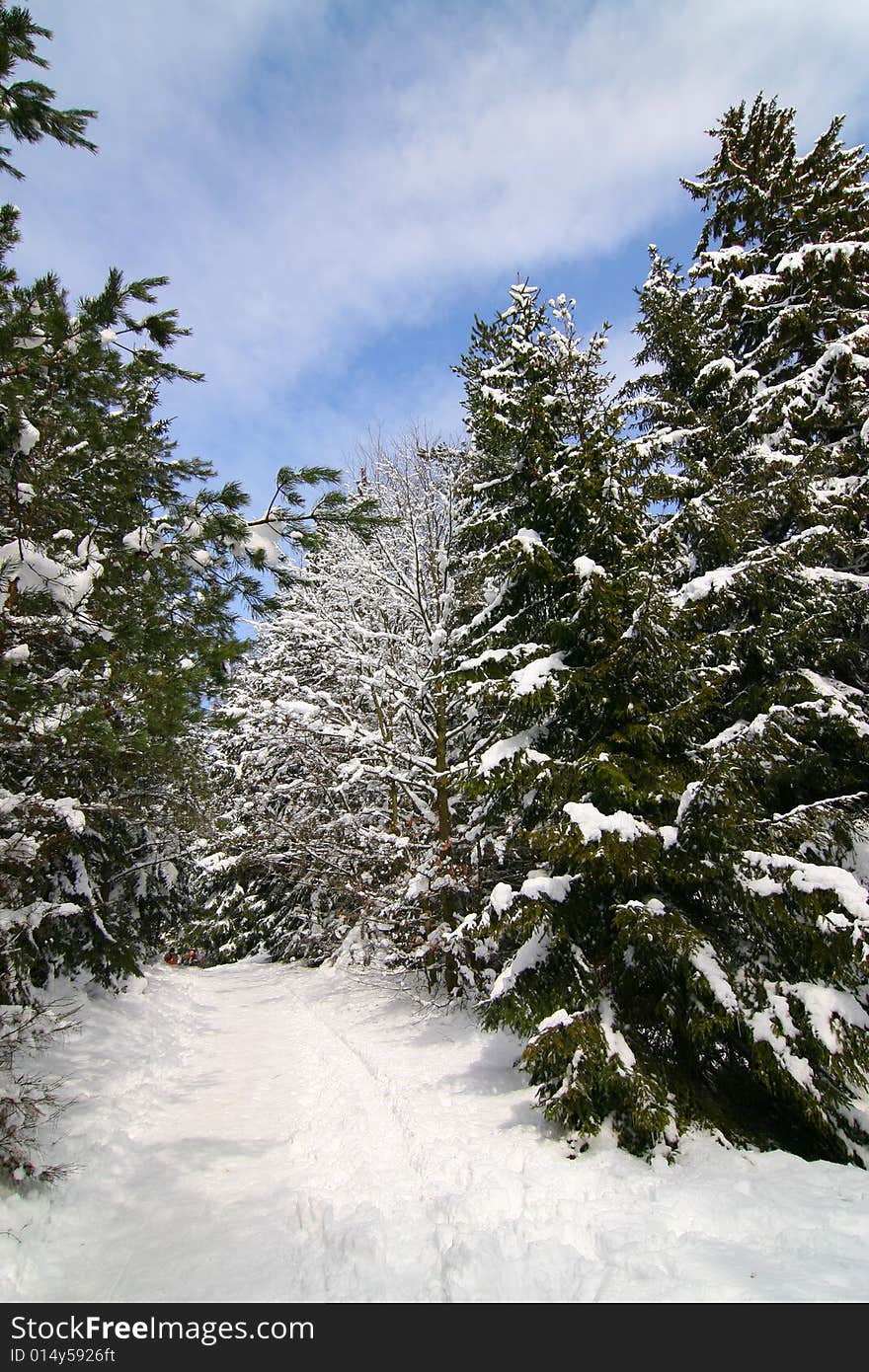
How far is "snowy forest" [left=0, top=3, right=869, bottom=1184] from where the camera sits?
4664mm

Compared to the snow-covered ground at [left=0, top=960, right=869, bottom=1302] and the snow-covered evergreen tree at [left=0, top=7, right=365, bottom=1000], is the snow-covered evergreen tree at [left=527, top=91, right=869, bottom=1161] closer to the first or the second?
the snow-covered ground at [left=0, top=960, right=869, bottom=1302]

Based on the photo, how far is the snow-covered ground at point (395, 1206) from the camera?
3.35 metres

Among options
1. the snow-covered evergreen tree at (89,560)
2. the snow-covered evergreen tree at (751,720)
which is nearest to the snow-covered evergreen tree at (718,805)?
the snow-covered evergreen tree at (751,720)

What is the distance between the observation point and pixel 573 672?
608 centimetres

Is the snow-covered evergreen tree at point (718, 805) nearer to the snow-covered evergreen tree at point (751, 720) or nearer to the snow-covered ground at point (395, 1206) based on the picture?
the snow-covered evergreen tree at point (751, 720)

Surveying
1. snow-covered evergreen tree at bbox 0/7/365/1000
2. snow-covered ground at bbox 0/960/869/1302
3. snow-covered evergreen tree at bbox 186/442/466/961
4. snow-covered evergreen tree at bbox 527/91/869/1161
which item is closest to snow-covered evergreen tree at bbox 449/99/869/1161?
snow-covered evergreen tree at bbox 527/91/869/1161

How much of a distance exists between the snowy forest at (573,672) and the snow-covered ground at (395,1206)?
462 mm

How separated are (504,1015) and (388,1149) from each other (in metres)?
1.50

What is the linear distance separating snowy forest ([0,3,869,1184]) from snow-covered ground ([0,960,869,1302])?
0.46 metres

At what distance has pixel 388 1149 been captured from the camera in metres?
5.29

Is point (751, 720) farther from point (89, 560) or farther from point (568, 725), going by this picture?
point (89, 560)

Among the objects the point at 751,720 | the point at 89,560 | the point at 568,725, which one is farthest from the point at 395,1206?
the point at 751,720

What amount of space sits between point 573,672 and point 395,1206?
4.54 metres
